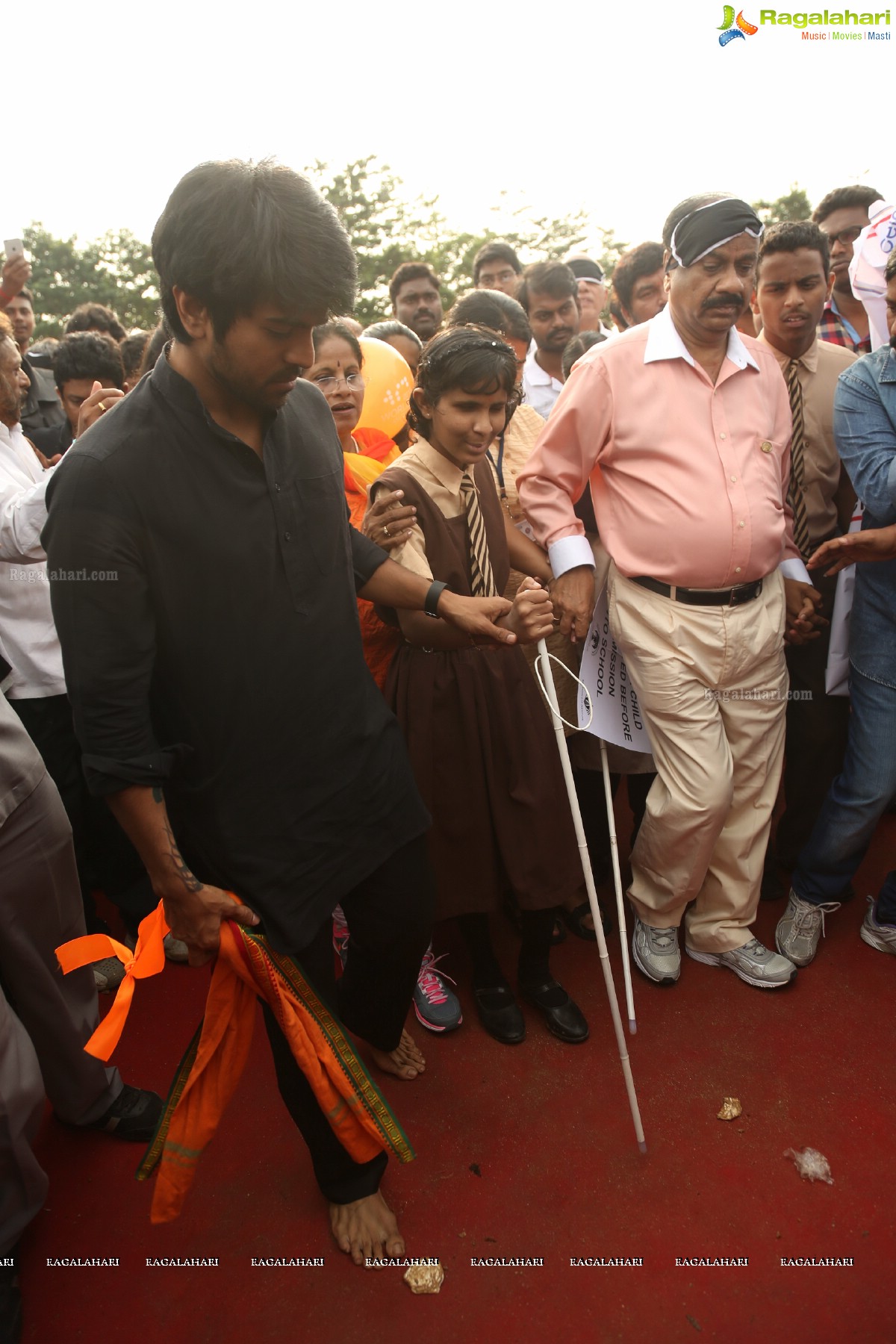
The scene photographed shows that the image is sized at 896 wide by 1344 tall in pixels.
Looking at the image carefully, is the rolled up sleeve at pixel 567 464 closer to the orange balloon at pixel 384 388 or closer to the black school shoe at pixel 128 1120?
the orange balloon at pixel 384 388

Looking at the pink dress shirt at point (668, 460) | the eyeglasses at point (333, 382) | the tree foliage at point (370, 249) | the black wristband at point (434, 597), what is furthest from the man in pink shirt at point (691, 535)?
the tree foliage at point (370, 249)

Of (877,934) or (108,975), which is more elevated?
(108,975)

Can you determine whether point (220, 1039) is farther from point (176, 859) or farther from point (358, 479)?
point (358, 479)

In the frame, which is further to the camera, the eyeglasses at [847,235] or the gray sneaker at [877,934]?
the eyeglasses at [847,235]

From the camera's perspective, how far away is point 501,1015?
271 centimetres

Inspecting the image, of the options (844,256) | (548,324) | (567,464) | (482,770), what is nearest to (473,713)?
(482,770)

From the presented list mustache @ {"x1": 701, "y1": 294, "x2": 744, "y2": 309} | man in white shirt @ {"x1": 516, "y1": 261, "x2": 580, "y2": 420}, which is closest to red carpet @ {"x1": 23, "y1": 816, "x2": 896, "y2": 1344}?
mustache @ {"x1": 701, "y1": 294, "x2": 744, "y2": 309}

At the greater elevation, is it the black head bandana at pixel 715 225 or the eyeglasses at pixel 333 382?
the black head bandana at pixel 715 225

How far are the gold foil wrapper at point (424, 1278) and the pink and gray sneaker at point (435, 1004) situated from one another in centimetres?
76

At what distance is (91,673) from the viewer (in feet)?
5.08

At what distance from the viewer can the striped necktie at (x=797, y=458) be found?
3.10 metres

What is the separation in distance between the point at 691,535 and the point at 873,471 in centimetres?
63

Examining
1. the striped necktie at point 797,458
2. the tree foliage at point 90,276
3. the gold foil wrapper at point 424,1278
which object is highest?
the tree foliage at point 90,276

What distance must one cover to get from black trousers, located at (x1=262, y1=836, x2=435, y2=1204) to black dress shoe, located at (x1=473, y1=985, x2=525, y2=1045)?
597 millimetres
